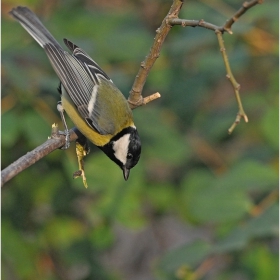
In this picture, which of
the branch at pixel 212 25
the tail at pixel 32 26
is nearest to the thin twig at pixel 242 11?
the branch at pixel 212 25

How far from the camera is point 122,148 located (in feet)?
10.0

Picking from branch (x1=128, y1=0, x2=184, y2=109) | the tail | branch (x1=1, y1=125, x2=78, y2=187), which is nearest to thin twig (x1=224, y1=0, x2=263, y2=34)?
branch (x1=128, y1=0, x2=184, y2=109)

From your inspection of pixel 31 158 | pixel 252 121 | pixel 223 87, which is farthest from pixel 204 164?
pixel 31 158

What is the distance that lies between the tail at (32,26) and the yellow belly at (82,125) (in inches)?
11.9

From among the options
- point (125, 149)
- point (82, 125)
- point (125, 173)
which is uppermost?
point (82, 125)

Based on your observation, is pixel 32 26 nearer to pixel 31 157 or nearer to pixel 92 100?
pixel 92 100

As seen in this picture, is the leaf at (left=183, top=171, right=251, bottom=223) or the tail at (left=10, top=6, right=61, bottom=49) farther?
the tail at (left=10, top=6, right=61, bottom=49)

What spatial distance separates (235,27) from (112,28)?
811 mm

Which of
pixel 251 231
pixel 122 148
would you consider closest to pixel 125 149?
pixel 122 148

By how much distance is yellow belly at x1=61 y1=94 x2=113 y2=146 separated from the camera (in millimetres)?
3062

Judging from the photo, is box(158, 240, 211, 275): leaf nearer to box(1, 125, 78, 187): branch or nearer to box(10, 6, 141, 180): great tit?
box(10, 6, 141, 180): great tit

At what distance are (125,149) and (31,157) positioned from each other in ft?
3.72

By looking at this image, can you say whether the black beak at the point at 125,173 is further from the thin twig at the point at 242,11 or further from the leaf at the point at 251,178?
the thin twig at the point at 242,11

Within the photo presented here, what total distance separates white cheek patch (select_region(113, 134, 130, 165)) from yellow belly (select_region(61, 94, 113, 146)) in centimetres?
9
